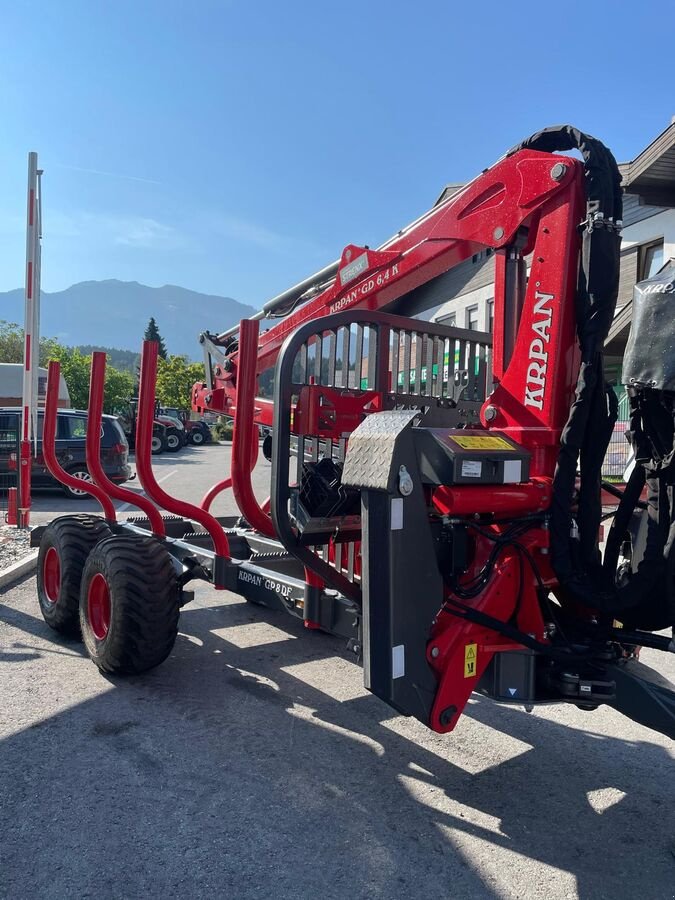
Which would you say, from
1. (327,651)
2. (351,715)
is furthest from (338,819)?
(327,651)

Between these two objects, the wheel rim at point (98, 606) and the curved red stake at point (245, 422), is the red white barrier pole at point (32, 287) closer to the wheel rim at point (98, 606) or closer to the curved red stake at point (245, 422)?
the wheel rim at point (98, 606)

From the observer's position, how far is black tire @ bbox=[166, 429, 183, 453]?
104ft

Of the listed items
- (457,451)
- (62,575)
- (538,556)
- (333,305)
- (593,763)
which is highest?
(333,305)

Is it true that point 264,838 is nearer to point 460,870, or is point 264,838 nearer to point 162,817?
point 162,817

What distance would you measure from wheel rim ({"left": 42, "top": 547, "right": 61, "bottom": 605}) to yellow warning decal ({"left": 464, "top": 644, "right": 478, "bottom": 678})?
406cm

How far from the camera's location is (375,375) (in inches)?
169

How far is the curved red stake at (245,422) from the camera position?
4059 millimetres

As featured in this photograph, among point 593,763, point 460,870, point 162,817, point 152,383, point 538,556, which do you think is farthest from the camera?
point 152,383

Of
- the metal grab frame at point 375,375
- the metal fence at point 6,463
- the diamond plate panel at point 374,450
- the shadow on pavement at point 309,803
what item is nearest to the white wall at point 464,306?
the metal fence at point 6,463

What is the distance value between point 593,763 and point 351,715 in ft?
4.58

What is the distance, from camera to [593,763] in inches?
152

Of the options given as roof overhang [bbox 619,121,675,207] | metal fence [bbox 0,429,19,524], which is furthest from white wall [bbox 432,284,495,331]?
metal fence [bbox 0,429,19,524]

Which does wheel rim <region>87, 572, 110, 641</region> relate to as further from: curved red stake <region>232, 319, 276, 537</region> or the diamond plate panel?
the diamond plate panel

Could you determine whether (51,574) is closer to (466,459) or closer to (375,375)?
(375,375)
